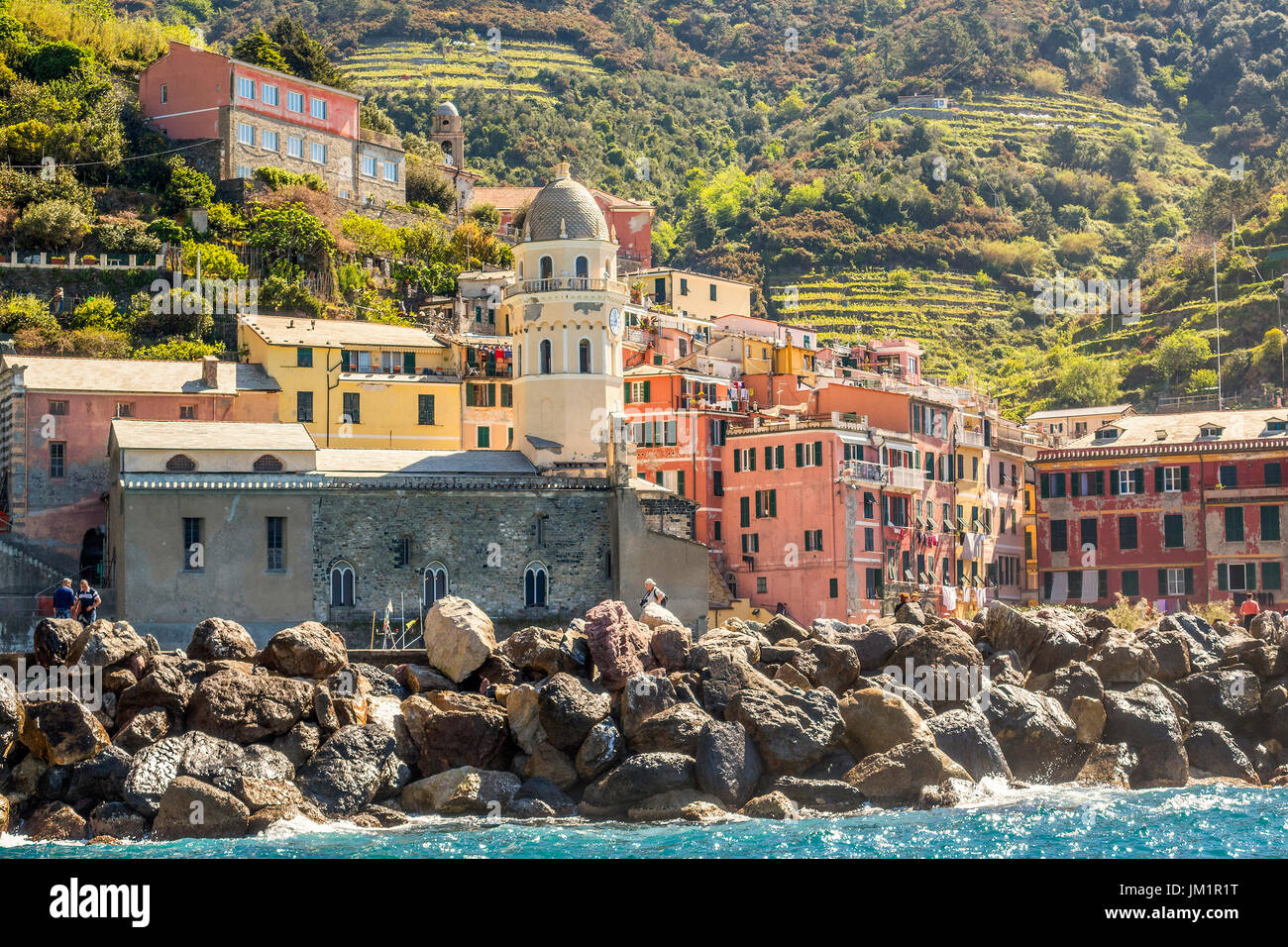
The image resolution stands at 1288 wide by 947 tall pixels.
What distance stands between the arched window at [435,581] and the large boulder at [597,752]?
19435 mm

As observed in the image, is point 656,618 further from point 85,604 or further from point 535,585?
point 535,585

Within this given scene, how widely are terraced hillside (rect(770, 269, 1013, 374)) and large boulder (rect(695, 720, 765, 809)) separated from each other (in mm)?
72870

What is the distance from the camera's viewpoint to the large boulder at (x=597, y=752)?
1312 inches

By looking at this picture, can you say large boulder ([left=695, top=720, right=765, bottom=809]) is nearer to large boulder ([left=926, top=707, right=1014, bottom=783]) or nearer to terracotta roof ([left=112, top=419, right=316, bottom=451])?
large boulder ([left=926, top=707, right=1014, bottom=783])

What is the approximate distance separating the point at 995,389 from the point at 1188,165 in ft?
204

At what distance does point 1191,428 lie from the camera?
6844cm

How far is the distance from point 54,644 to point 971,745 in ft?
60.0

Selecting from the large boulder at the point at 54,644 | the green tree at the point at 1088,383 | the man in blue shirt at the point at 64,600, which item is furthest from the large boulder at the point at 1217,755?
the green tree at the point at 1088,383

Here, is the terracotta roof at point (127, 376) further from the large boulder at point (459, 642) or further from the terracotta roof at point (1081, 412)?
the terracotta roof at point (1081, 412)

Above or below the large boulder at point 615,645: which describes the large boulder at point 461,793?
below

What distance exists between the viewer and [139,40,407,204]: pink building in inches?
3049

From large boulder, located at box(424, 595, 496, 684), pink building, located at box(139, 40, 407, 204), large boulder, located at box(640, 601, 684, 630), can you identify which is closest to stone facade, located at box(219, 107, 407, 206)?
pink building, located at box(139, 40, 407, 204)

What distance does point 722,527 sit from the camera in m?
65.2
